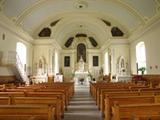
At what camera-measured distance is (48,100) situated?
462 centimetres

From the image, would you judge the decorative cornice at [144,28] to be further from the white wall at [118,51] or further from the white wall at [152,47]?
the white wall at [118,51]

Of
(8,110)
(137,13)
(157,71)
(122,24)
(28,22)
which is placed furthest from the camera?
(122,24)

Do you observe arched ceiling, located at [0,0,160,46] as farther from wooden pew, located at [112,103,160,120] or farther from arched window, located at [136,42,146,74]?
wooden pew, located at [112,103,160,120]

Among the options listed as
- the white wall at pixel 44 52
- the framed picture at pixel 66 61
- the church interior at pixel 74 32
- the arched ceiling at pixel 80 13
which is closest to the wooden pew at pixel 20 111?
the church interior at pixel 74 32

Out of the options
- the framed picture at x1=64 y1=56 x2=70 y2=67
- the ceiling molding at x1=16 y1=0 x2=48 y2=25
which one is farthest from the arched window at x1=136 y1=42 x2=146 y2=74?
the framed picture at x1=64 y1=56 x2=70 y2=67

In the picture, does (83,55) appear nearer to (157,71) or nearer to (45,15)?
(45,15)

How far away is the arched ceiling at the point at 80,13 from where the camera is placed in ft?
49.2

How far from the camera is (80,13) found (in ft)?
67.3

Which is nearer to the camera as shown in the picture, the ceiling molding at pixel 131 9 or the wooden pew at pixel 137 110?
the wooden pew at pixel 137 110

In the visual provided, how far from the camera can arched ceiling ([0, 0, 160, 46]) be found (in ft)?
49.2

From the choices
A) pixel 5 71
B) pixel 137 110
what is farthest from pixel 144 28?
pixel 137 110

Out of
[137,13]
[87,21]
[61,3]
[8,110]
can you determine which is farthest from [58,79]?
[8,110]

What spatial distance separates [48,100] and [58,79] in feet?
61.2

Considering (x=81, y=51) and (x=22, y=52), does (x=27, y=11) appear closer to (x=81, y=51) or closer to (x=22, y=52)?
(x=22, y=52)
